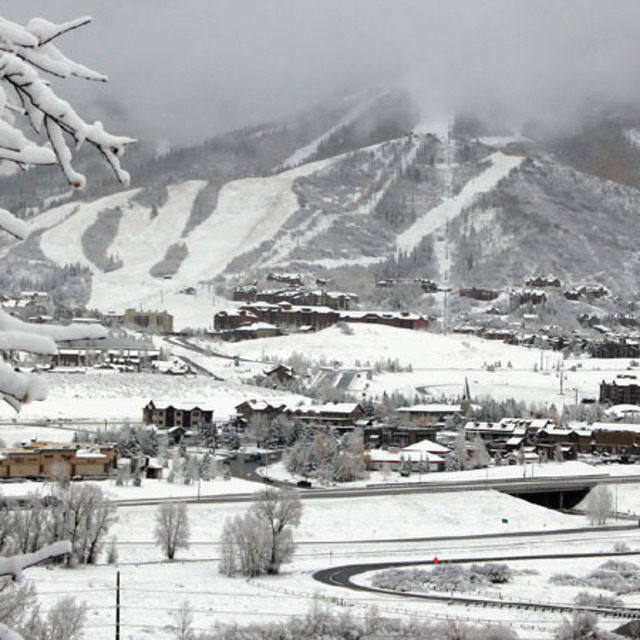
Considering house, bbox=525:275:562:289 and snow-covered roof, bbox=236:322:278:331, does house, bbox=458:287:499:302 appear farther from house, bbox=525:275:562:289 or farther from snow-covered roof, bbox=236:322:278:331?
snow-covered roof, bbox=236:322:278:331

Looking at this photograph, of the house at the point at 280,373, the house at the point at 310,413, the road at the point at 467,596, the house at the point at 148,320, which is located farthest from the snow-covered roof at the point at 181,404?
the house at the point at 148,320

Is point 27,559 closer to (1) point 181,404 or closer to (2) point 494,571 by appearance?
(2) point 494,571

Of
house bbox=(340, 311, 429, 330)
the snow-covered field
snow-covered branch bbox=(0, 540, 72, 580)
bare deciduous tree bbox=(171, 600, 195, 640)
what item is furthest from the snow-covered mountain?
snow-covered branch bbox=(0, 540, 72, 580)

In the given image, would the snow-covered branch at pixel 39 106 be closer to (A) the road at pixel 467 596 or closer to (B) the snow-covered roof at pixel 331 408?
(A) the road at pixel 467 596

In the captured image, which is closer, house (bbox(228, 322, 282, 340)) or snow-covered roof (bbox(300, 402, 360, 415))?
snow-covered roof (bbox(300, 402, 360, 415))

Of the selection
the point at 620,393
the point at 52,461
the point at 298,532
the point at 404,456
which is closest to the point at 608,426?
the point at 404,456

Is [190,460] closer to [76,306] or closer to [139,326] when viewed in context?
[139,326]

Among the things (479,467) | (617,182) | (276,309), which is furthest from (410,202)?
(479,467)
